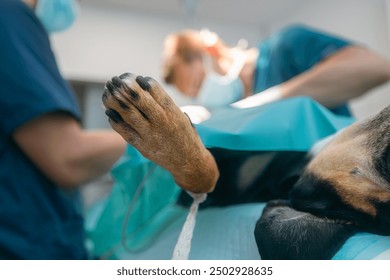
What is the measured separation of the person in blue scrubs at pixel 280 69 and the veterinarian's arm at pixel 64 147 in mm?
318

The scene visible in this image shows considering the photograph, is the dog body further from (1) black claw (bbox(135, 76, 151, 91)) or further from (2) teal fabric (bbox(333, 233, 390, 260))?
(1) black claw (bbox(135, 76, 151, 91))

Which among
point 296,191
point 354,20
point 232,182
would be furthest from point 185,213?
point 354,20

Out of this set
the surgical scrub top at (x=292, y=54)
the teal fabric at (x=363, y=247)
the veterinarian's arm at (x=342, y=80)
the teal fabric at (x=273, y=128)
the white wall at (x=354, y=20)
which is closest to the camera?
the teal fabric at (x=363, y=247)

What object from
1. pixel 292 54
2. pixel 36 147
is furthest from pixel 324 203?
pixel 292 54

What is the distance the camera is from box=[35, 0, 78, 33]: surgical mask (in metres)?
0.89

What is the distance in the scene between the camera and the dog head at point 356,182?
35 cm

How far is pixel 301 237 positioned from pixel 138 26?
235 centimetres

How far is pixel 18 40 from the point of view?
2.10ft

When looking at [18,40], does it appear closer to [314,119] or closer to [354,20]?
[314,119]

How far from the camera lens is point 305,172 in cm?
44

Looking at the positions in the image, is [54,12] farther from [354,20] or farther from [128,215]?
[354,20]

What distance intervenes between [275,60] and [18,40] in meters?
0.78

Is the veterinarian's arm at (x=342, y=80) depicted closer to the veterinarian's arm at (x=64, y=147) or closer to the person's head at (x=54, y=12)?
the veterinarian's arm at (x=64, y=147)

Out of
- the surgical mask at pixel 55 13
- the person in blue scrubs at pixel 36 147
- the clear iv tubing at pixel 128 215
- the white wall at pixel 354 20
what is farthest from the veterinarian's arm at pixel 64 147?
the white wall at pixel 354 20
